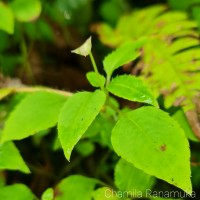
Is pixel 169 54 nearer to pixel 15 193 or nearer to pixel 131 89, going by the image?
pixel 131 89

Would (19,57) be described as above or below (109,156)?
above

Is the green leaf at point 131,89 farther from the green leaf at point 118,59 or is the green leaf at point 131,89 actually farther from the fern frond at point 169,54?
the fern frond at point 169,54

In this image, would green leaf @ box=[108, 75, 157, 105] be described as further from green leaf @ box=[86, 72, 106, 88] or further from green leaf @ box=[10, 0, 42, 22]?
green leaf @ box=[10, 0, 42, 22]

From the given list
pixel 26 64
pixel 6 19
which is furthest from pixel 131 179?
pixel 26 64

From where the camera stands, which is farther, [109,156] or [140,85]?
[109,156]

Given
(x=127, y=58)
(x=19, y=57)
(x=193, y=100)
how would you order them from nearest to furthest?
(x=127, y=58) → (x=193, y=100) → (x=19, y=57)

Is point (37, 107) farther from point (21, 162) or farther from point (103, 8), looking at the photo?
point (103, 8)

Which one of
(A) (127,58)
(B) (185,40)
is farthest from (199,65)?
(A) (127,58)

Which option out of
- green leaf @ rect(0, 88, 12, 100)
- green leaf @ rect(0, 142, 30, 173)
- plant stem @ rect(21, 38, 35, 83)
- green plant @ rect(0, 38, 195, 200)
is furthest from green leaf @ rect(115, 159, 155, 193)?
plant stem @ rect(21, 38, 35, 83)
